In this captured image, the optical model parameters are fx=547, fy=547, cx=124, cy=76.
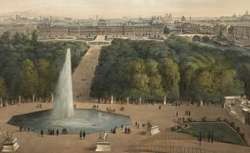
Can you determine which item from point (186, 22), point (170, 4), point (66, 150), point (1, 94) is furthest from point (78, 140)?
point (186, 22)

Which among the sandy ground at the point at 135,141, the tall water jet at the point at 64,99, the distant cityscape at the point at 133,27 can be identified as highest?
the distant cityscape at the point at 133,27

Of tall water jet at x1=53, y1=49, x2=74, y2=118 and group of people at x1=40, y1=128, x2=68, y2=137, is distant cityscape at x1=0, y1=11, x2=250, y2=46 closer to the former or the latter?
tall water jet at x1=53, y1=49, x2=74, y2=118

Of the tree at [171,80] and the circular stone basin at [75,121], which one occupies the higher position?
the tree at [171,80]

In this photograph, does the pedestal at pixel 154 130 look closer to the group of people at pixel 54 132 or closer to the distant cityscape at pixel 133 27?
the group of people at pixel 54 132

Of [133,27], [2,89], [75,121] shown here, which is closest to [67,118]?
[75,121]

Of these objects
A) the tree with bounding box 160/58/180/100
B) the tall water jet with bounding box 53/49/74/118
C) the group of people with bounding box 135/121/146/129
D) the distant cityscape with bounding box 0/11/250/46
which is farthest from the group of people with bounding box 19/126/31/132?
the distant cityscape with bounding box 0/11/250/46

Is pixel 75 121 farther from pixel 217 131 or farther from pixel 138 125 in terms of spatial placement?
pixel 217 131

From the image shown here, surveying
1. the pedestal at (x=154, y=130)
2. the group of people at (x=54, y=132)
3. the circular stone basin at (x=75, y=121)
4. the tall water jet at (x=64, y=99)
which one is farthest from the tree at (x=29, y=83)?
the pedestal at (x=154, y=130)
